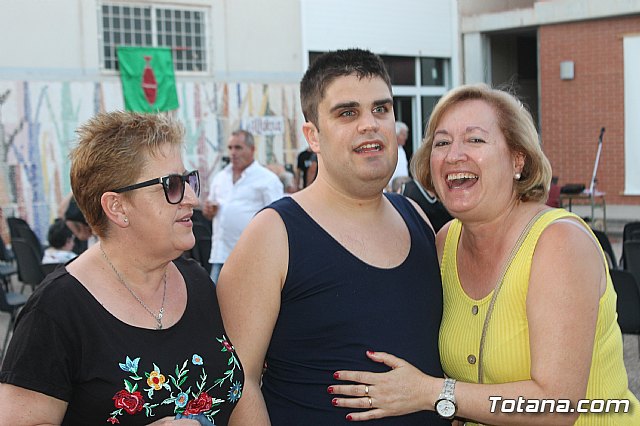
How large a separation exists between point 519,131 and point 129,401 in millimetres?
1499

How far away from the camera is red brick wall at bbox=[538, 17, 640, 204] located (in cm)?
1614

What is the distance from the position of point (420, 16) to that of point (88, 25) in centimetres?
853

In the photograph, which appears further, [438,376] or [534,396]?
[438,376]

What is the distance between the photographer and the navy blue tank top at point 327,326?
7.80ft

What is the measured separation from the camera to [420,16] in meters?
18.5

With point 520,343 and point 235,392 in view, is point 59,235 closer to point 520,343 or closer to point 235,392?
point 235,392

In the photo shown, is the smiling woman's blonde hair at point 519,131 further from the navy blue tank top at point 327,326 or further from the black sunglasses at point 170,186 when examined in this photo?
the black sunglasses at point 170,186

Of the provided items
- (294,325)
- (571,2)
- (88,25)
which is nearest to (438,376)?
(294,325)

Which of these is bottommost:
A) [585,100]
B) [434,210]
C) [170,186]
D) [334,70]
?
[434,210]

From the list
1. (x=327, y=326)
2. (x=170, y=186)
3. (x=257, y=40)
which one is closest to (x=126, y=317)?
(x=170, y=186)

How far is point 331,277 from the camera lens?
2.40 metres

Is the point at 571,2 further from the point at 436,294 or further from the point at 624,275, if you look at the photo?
the point at 436,294

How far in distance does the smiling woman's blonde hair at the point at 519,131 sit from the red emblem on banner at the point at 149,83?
12395 millimetres

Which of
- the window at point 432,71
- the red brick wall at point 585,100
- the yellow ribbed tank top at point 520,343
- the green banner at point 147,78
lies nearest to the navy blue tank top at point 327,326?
the yellow ribbed tank top at point 520,343
